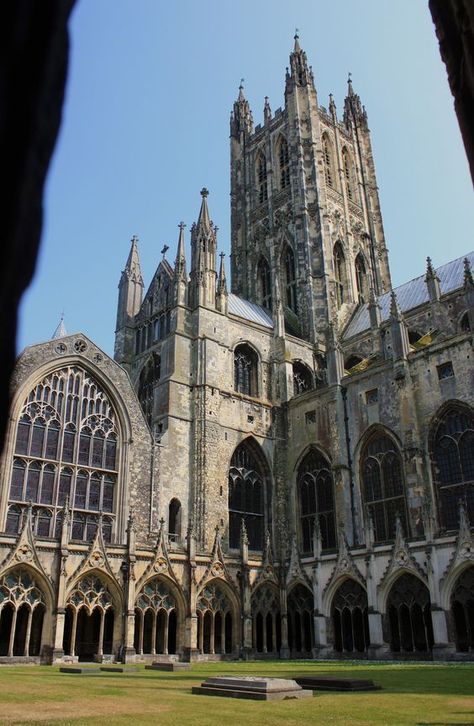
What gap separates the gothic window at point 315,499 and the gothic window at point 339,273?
46.7ft

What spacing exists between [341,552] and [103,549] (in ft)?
33.9

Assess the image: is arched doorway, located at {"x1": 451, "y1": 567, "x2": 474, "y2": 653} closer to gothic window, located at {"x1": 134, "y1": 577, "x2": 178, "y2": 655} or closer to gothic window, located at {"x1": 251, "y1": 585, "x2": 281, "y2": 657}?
gothic window, located at {"x1": 251, "y1": 585, "x2": 281, "y2": 657}

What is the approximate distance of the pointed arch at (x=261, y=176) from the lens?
5388 centimetres

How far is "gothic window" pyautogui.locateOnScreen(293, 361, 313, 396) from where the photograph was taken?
41188mm

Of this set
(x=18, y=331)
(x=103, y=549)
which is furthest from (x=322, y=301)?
(x=18, y=331)

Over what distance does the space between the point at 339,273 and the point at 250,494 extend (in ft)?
64.8

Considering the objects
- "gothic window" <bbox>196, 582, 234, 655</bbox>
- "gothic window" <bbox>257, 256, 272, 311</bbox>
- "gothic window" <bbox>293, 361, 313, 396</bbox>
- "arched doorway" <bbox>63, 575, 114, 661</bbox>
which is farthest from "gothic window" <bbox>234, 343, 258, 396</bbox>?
"arched doorway" <bbox>63, 575, 114, 661</bbox>

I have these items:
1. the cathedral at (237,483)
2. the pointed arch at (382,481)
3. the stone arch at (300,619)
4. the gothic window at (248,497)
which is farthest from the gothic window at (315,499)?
the stone arch at (300,619)

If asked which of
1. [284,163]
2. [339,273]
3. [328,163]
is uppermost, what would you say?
[284,163]

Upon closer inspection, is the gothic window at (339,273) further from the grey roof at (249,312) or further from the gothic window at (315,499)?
the gothic window at (315,499)

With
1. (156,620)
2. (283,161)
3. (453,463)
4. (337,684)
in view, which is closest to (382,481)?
(453,463)

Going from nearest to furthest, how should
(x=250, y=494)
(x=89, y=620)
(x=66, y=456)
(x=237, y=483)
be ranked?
1. (x=89, y=620)
2. (x=66, y=456)
3. (x=237, y=483)
4. (x=250, y=494)

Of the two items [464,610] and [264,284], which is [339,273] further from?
[464,610]

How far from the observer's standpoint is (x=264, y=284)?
50625 mm
